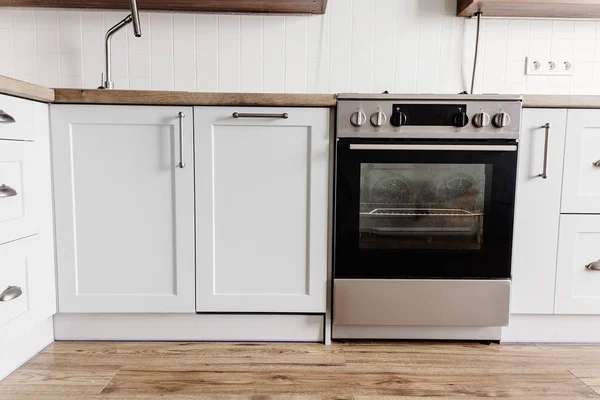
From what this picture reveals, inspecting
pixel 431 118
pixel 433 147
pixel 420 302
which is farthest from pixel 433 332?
pixel 431 118

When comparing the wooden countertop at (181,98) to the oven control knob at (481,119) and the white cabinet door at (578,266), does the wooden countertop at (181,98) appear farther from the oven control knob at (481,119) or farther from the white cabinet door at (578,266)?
the white cabinet door at (578,266)

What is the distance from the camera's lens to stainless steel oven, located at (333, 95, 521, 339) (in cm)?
153

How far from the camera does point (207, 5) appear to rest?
192cm

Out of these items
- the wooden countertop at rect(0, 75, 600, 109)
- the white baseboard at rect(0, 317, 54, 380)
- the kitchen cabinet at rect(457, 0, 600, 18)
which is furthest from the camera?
the kitchen cabinet at rect(457, 0, 600, 18)

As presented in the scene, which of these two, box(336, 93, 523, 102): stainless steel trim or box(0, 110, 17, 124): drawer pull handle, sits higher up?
box(336, 93, 523, 102): stainless steel trim

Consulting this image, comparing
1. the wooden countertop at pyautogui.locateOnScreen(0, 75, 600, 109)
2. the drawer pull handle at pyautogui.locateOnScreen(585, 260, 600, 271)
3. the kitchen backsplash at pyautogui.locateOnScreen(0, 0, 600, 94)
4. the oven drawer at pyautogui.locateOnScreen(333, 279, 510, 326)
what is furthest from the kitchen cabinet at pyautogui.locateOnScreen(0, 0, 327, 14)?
the drawer pull handle at pyautogui.locateOnScreen(585, 260, 600, 271)

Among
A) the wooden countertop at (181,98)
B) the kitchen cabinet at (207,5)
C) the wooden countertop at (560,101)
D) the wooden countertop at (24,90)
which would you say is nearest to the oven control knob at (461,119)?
the wooden countertop at (560,101)

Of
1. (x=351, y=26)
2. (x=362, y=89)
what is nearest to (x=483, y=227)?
(x=362, y=89)

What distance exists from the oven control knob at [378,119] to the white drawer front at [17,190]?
3.77 ft

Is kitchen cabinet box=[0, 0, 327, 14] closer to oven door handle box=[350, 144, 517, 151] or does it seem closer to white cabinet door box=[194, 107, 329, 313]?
white cabinet door box=[194, 107, 329, 313]

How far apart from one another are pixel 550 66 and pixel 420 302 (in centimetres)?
136

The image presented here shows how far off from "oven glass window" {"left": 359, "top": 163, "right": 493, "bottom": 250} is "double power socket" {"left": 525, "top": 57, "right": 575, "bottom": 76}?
85 centimetres

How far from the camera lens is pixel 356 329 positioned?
165cm

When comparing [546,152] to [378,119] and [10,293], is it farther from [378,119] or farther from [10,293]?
[10,293]
